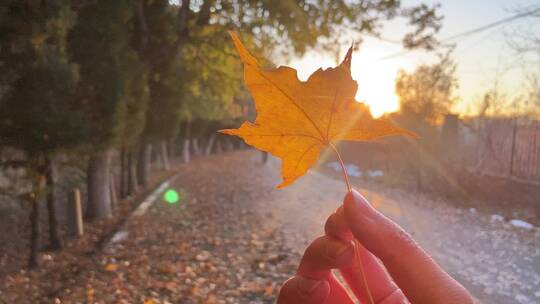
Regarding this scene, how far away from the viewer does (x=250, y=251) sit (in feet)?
27.9

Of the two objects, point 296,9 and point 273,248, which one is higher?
point 296,9

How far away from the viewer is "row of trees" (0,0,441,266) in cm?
668

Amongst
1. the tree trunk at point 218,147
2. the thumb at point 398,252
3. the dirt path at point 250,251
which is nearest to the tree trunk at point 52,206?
the dirt path at point 250,251

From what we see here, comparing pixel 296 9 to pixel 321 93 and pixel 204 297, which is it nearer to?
pixel 204 297

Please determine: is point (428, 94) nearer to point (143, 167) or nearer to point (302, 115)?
point (143, 167)

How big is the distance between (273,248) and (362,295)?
24.3ft

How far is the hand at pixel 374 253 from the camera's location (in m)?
1.09

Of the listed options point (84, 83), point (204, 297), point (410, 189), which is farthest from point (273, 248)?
point (410, 189)

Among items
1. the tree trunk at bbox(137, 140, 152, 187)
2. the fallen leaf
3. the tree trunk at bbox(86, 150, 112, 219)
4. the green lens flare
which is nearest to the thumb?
the fallen leaf

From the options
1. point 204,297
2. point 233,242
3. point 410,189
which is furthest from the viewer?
point 410,189

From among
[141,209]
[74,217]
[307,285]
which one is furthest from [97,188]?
[307,285]

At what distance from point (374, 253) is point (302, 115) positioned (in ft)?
1.31

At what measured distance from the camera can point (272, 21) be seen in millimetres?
13266

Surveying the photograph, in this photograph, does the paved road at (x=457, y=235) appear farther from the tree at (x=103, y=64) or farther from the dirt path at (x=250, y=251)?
the tree at (x=103, y=64)
